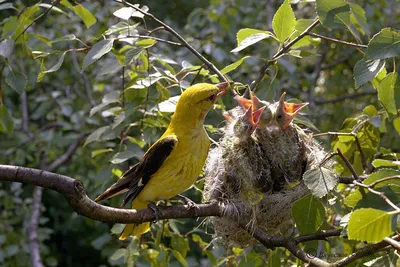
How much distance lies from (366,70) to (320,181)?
0.37 m

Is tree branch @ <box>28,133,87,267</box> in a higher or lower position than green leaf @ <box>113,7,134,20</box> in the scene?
lower

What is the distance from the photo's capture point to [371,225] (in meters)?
1.49

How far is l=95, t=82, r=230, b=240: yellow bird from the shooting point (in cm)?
255

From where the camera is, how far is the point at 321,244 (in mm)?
3008

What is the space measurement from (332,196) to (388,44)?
0.82 m

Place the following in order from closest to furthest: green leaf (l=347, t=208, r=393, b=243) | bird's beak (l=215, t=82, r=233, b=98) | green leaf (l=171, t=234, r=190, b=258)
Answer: green leaf (l=347, t=208, r=393, b=243) → bird's beak (l=215, t=82, r=233, b=98) → green leaf (l=171, t=234, r=190, b=258)

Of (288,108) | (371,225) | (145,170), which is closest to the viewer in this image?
(371,225)

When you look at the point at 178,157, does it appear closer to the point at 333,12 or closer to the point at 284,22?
the point at 284,22

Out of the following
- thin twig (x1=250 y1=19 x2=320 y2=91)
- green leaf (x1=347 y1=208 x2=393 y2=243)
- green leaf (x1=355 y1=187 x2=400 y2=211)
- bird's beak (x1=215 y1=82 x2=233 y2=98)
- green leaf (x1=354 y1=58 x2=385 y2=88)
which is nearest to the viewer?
green leaf (x1=347 y1=208 x2=393 y2=243)

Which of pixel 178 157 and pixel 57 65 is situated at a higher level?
pixel 57 65

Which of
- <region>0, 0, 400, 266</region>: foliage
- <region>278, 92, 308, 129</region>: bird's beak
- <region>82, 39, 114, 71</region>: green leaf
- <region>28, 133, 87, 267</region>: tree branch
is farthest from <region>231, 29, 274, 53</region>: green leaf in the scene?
<region>28, 133, 87, 267</region>: tree branch

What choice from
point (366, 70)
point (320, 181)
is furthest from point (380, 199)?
point (366, 70)

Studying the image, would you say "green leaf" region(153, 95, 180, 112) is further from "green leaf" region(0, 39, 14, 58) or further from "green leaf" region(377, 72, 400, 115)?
"green leaf" region(377, 72, 400, 115)

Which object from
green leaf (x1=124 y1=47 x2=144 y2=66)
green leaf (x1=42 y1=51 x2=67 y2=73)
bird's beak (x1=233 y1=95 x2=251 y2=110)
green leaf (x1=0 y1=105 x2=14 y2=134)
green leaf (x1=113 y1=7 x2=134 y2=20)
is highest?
green leaf (x1=113 y1=7 x2=134 y2=20)
